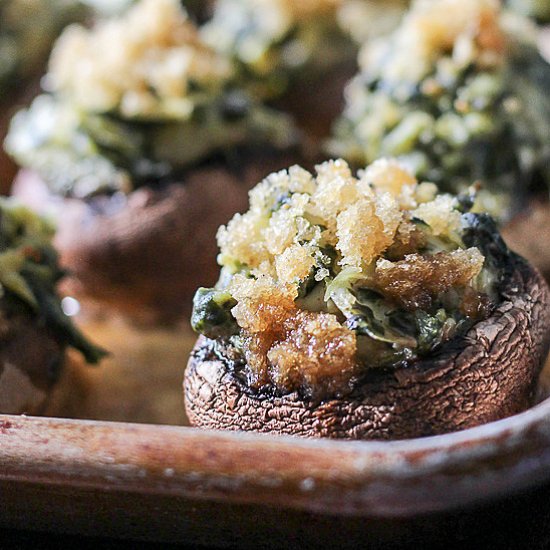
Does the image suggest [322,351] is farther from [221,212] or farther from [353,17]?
[353,17]

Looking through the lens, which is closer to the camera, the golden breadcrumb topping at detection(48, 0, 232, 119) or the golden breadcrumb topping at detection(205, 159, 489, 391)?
the golden breadcrumb topping at detection(205, 159, 489, 391)

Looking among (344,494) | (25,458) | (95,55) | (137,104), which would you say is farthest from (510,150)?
(25,458)

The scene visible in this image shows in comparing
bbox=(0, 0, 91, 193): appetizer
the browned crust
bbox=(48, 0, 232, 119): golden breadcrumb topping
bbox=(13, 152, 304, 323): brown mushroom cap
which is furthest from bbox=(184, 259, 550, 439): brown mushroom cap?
bbox=(0, 0, 91, 193): appetizer

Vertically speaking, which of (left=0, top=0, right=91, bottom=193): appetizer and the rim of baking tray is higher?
the rim of baking tray

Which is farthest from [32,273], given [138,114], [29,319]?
[138,114]

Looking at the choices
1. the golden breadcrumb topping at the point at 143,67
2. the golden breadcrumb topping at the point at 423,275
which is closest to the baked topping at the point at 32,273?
the golden breadcrumb topping at the point at 143,67

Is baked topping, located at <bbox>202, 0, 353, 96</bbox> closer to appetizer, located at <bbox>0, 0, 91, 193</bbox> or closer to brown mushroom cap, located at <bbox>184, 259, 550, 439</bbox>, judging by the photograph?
appetizer, located at <bbox>0, 0, 91, 193</bbox>

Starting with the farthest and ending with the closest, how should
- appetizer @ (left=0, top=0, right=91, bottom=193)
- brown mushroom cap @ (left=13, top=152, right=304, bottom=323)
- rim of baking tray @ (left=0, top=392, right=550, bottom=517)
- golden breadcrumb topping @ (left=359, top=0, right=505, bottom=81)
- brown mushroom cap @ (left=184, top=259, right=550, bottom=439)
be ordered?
1. appetizer @ (left=0, top=0, right=91, bottom=193)
2. brown mushroom cap @ (left=13, top=152, right=304, bottom=323)
3. golden breadcrumb topping @ (left=359, top=0, right=505, bottom=81)
4. brown mushroom cap @ (left=184, top=259, right=550, bottom=439)
5. rim of baking tray @ (left=0, top=392, right=550, bottom=517)
